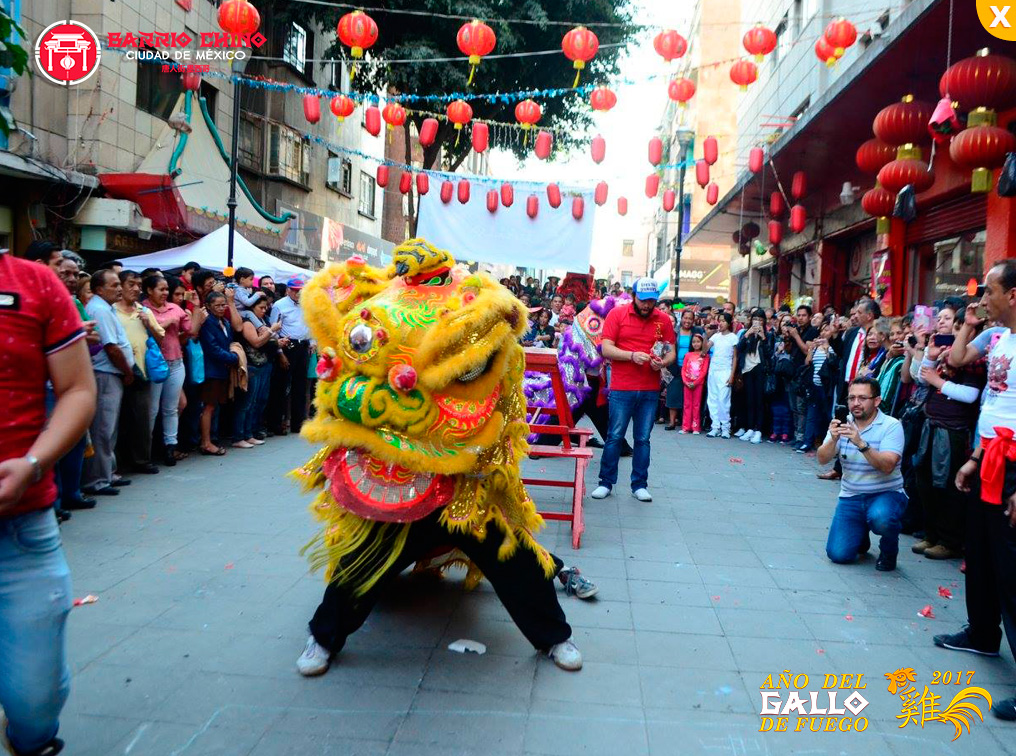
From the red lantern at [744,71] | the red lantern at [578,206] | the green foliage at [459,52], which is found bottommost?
the red lantern at [578,206]

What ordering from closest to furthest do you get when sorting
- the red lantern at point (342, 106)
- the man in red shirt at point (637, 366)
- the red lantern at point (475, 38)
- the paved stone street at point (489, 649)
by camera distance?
the paved stone street at point (489, 649) < the man in red shirt at point (637, 366) < the red lantern at point (475, 38) < the red lantern at point (342, 106)

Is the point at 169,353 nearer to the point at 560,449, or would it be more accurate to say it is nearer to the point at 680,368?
the point at 560,449

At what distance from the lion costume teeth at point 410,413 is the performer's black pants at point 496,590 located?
5cm

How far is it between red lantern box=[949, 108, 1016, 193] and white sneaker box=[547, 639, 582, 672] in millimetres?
6243

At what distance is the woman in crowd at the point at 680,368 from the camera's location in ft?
36.4

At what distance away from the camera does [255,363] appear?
8.10m

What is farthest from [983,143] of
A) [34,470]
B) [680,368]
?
[34,470]

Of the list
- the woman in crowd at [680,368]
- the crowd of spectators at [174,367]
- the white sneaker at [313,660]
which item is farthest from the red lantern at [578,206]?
the white sneaker at [313,660]

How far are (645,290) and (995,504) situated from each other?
3393 mm

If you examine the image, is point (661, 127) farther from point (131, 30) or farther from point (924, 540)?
point (924, 540)

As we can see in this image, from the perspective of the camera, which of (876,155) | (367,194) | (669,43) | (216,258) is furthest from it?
(367,194)

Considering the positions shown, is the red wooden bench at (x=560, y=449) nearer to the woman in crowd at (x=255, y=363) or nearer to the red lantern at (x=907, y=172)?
the woman in crowd at (x=255, y=363)

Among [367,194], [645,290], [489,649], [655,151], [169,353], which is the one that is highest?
[367,194]

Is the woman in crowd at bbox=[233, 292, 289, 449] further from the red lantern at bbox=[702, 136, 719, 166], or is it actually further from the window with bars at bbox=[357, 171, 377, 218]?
the window with bars at bbox=[357, 171, 377, 218]
